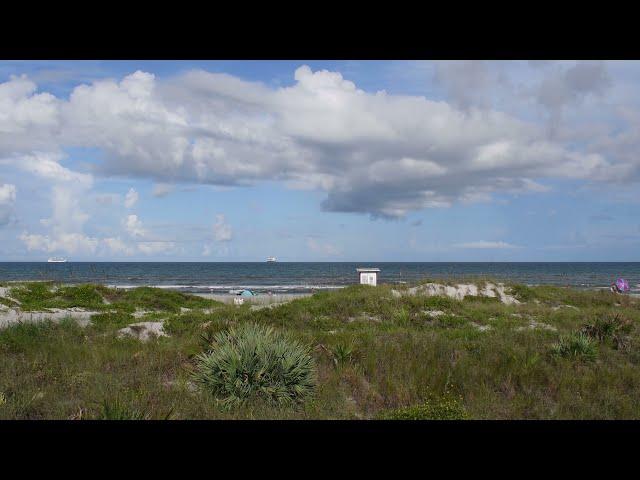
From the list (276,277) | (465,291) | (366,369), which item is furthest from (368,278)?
(276,277)

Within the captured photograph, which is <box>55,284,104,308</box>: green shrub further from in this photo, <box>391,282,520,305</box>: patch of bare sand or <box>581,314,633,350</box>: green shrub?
<box>581,314,633,350</box>: green shrub

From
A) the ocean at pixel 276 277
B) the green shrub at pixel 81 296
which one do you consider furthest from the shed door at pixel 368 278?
the green shrub at pixel 81 296

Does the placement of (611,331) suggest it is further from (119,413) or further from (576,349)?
(119,413)

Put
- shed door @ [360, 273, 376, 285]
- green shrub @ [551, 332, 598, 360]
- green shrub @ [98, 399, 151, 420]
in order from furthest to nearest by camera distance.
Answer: shed door @ [360, 273, 376, 285]
green shrub @ [551, 332, 598, 360]
green shrub @ [98, 399, 151, 420]

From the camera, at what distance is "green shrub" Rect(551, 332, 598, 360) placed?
11.0 m

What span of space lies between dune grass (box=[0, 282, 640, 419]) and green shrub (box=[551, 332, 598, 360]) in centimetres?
4

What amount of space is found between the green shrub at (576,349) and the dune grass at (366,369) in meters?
0.04

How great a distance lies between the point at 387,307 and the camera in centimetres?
1858

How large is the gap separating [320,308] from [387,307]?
2482 mm

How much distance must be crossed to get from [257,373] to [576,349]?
24.0ft

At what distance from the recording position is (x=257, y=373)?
8.31m

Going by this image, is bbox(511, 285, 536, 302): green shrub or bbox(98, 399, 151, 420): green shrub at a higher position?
bbox(511, 285, 536, 302): green shrub

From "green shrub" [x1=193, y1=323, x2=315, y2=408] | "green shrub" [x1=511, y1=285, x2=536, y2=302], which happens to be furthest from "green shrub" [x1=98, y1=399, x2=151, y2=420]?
"green shrub" [x1=511, y1=285, x2=536, y2=302]

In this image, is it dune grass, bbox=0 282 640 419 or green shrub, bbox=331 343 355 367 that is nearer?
dune grass, bbox=0 282 640 419
